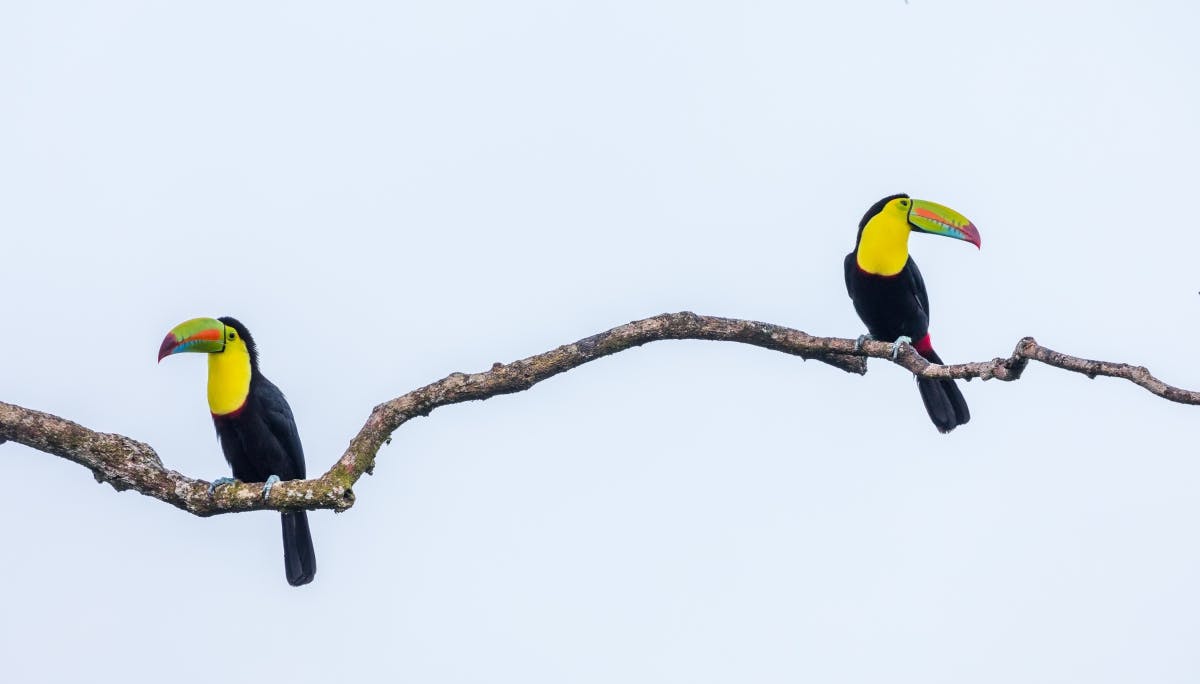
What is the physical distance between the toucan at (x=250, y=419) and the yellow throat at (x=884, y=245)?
3899mm

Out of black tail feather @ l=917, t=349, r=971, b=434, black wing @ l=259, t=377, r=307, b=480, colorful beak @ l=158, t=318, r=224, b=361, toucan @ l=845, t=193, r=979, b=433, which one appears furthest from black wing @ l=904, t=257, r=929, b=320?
colorful beak @ l=158, t=318, r=224, b=361

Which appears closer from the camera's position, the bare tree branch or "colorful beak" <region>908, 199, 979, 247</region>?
the bare tree branch

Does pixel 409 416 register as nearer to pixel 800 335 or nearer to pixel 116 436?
pixel 116 436

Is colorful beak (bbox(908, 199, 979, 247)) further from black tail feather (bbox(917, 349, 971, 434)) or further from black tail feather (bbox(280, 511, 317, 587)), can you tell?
black tail feather (bbox(280, 511, 317, 587))

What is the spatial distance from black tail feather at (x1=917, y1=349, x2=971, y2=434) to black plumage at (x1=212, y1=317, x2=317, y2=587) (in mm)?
3992

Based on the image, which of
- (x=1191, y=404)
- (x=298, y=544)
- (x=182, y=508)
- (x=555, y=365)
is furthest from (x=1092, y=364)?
(x=298, y=544)

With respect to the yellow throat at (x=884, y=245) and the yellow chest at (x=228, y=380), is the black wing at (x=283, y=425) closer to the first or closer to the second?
the yellow chest at (x=228, y=380)

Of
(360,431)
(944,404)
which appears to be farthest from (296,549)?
(944,404)

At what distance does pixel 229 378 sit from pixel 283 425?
436 millimetres

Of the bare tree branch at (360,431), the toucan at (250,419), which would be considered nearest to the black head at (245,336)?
the toucan at (250,419)

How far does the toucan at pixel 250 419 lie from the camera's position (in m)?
7.40

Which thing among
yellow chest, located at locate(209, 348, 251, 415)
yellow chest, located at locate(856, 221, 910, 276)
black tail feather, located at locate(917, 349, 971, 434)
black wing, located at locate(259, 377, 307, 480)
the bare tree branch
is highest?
yellow chest, located at locate(856, 221, 910, 276)

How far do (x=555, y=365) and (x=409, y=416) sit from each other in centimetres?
66

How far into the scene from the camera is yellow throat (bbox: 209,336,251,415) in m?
7.53
